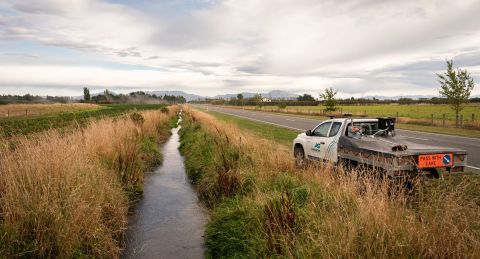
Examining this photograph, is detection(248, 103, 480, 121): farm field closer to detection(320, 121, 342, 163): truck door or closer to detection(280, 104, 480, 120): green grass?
detection(280, 104, 480, 120): green grass

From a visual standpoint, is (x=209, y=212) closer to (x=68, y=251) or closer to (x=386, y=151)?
(x=68, y=251)

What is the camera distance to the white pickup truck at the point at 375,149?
261 inches

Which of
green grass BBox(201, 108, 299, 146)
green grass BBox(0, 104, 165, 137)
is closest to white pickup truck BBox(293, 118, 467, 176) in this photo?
green grass BBox(201, 108, 299, 146)

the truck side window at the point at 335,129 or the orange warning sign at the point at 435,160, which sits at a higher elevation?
the truck side window at the point at 335,129

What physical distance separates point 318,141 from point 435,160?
10.8 ft

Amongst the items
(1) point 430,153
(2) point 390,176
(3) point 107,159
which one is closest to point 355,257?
(2) point 390,176

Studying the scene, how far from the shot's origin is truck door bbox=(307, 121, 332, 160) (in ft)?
30.8

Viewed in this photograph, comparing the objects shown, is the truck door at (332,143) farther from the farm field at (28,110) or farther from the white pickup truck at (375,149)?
the farm field at (28,110)

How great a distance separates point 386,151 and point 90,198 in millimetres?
5689

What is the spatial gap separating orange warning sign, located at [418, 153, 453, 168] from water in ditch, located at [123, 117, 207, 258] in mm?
4622

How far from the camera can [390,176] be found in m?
6.71

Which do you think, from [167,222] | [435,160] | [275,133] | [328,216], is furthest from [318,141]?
[275,133]

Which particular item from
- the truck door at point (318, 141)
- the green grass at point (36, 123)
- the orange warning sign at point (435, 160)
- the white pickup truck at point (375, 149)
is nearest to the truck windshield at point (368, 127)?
the white pickup truck at point (375, 149)

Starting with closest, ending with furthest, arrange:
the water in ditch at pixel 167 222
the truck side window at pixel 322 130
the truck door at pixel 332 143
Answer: the water in ditch at pixel 167 222 → the truck door at pixel 332 143 → the truck side window at pixel 322 130
